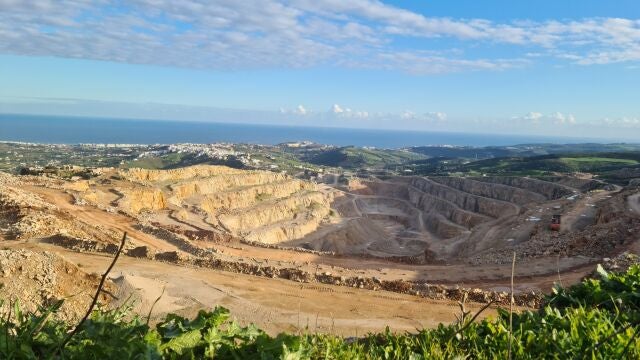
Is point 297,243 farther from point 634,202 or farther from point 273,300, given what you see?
point 273,300

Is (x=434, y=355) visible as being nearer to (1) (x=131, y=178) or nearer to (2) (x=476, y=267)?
(2) (x=476, y=267)

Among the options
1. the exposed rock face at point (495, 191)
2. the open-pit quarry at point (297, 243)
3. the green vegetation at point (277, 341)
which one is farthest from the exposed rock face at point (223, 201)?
the green vegetation at point (277, 341)

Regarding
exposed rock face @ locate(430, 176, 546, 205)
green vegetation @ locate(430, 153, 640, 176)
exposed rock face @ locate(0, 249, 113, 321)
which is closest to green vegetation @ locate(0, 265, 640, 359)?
exposed rock face @ locate(0, 249, 113, 321)

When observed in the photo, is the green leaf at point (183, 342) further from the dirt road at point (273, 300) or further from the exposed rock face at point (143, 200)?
the exposed rock face at point (143, 200)

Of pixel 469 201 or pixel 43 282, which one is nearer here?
pixel 43 282

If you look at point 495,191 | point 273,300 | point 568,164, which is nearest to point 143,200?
point 273,300

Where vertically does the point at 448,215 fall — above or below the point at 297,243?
above
